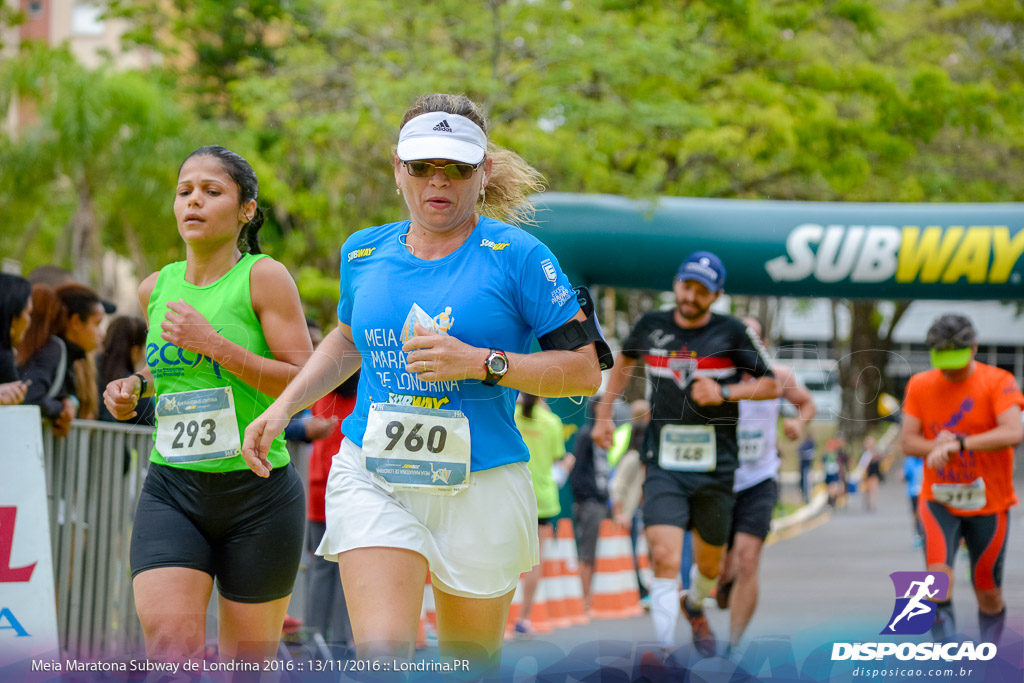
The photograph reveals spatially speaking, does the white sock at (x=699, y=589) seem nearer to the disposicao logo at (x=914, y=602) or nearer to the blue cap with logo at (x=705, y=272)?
the blue cap with logo at (x=705, y=272)

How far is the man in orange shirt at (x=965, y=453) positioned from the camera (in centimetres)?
582

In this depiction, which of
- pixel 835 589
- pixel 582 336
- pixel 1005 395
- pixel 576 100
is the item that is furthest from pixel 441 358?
pixel 576 100

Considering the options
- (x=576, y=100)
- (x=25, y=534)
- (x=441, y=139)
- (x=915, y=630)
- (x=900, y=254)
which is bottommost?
(x=915, y=630)

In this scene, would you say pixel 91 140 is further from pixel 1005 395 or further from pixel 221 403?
pixel 221 403

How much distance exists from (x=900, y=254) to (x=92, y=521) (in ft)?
23.0

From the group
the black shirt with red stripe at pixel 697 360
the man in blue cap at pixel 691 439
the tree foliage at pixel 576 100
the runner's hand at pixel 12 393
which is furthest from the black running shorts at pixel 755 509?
the tree foliage at pixel 576 100

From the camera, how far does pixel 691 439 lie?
232 inches

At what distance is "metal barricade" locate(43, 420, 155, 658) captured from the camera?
519 centimetres

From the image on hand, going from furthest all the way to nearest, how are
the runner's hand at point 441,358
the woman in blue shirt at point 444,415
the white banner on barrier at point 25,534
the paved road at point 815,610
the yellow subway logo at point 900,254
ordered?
the yellow subway logo at point 900,254, the white banner on barrier at point 25,534, the paved road at point 815,610, the woman in blue shirt at point 444,415, the runner's hand at point 441,358

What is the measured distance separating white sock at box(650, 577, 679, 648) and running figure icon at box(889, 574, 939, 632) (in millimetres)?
1702

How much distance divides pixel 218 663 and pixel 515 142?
10661 mm

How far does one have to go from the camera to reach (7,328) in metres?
5.07

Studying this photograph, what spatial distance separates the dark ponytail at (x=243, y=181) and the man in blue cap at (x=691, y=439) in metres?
2.42

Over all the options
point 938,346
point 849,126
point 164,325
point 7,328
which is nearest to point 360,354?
point 164,325
